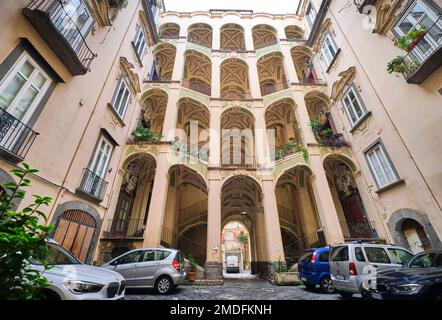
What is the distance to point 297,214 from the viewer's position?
16.8 m

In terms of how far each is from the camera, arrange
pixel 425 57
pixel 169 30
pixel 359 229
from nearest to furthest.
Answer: pixel 425 57 < pixel 359 229 < pixel 169 30

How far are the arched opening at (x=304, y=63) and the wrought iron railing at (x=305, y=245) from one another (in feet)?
39.9

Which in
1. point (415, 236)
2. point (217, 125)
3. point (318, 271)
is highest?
point (217, 125)

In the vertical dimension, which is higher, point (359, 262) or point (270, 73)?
point (270, 73)

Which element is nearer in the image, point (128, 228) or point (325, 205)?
point (325, 205)

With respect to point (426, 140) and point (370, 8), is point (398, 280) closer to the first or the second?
point (426, 140)

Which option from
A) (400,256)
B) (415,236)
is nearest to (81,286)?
(400,256)

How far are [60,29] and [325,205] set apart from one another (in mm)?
14113

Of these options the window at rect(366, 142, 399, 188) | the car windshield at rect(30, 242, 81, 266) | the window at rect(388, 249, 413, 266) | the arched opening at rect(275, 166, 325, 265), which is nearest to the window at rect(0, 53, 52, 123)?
the car windshield at rect(30, 242, 81, 266)

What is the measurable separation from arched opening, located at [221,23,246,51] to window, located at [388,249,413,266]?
19.8 metres

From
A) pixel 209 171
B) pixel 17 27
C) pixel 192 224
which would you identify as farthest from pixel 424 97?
pixel 192 224

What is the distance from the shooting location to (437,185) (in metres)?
7.86

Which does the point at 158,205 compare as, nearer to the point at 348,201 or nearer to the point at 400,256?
the point at 400,256

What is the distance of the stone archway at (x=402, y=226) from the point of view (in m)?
7.81
